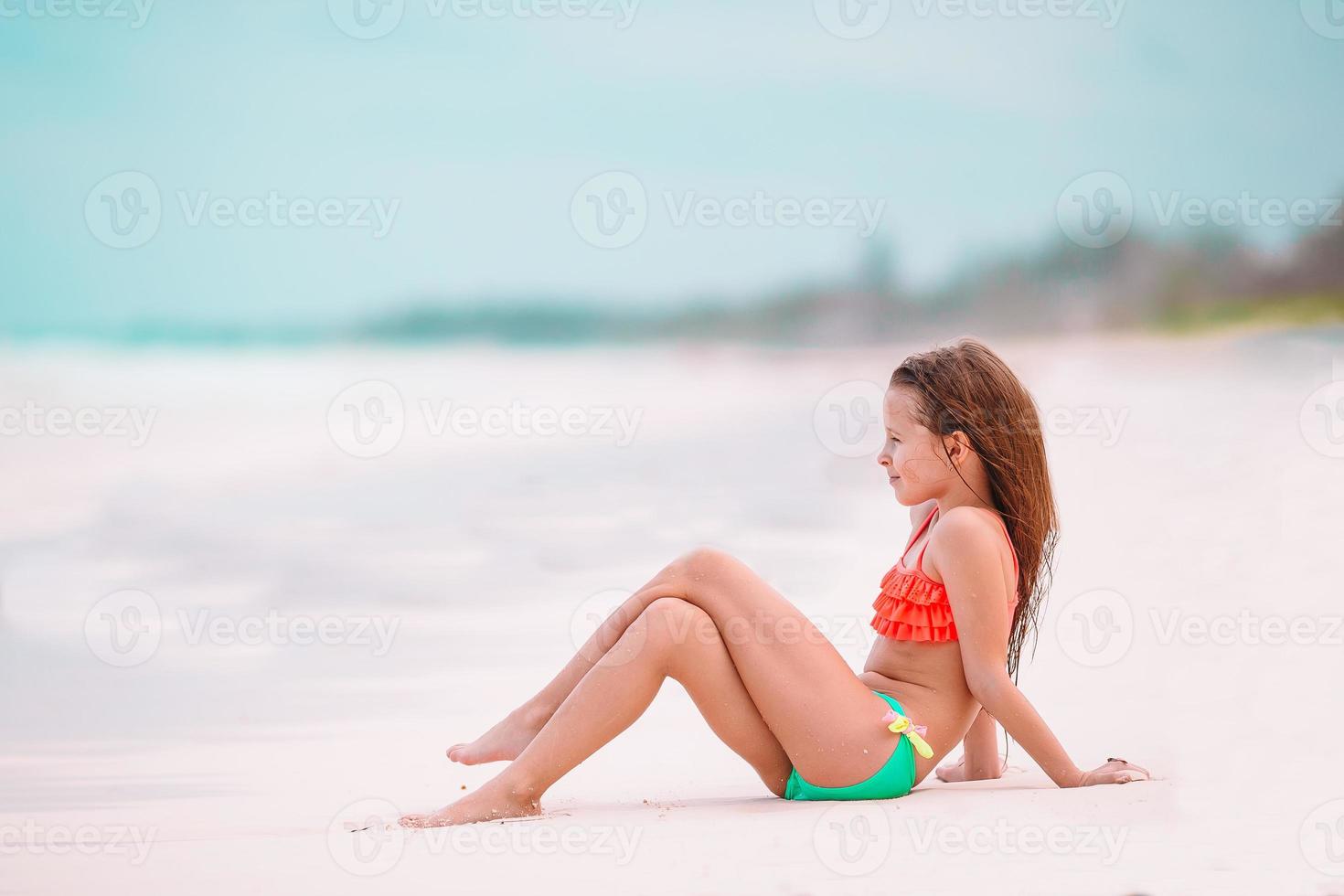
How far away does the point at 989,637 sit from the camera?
2020 mm

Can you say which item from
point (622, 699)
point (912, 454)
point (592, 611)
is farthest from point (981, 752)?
point (592, 611)

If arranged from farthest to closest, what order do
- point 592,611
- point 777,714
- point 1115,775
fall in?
1. point 592,611
2. point 777,714
3. point 1115,775

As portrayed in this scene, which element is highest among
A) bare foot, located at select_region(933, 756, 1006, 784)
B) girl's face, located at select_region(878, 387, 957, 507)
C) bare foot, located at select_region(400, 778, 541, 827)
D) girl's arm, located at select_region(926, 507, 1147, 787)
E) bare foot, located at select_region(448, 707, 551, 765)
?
girl's face, located at select_region(878, 387, 957, 507)

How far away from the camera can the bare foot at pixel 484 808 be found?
202cm

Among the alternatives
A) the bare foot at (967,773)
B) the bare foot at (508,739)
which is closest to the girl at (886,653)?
the bare foot at (508,739)

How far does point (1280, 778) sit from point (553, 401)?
8052 mm

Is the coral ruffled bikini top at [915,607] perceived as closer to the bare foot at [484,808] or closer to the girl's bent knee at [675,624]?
the girl's bent knee at [675,624]

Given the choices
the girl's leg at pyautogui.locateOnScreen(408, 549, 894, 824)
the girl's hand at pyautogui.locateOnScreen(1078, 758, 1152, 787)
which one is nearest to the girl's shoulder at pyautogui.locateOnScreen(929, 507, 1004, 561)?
the girl's leg at pyautogui.locateOnScreen(408, 549, 894, 824)

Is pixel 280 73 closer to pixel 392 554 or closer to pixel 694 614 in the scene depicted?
pixel 392 554

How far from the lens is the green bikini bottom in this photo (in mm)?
2055

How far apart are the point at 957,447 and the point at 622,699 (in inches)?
26.7

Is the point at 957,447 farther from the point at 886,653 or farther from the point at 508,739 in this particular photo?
the point at 508,739

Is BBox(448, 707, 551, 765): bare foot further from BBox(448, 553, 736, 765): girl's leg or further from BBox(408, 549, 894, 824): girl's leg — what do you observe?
BBox(408, 549, 894, 824): girl's leg

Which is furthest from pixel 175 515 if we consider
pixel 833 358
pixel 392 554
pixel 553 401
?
pixel 833 358
